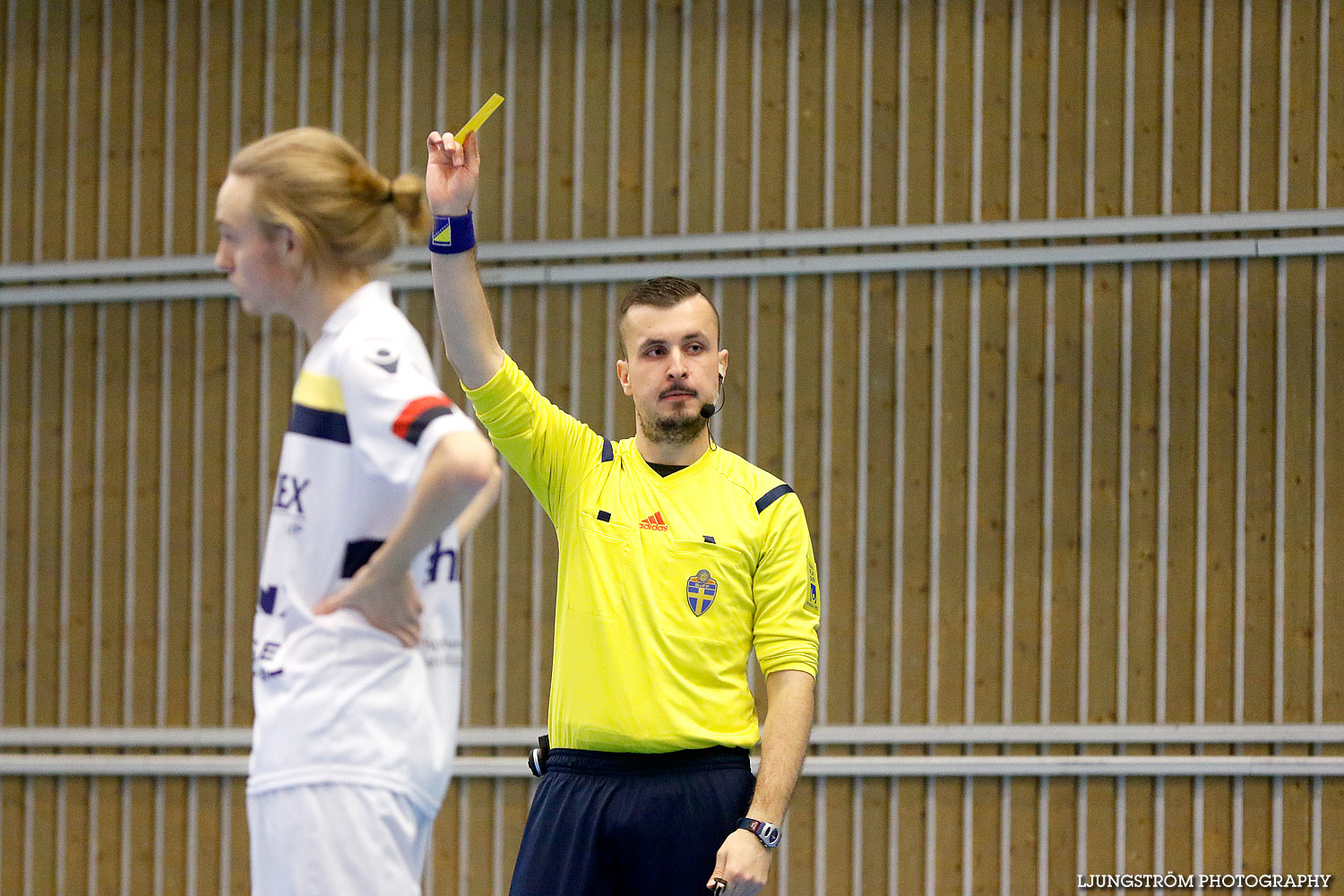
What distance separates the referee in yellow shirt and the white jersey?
788 millimetres

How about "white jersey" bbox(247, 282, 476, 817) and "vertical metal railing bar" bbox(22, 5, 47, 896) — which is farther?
"vertical metal railing bar" bbox(22, 5, 47, 896)

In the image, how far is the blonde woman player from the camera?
206cm

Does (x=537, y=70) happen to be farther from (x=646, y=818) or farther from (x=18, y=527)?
(x=646, y=818)

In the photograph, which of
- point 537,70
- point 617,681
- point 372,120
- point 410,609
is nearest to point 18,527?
point 372,120

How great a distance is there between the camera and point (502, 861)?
24.2 ft

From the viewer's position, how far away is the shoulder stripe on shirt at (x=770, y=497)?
327cm

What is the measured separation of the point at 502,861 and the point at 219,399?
119 inches

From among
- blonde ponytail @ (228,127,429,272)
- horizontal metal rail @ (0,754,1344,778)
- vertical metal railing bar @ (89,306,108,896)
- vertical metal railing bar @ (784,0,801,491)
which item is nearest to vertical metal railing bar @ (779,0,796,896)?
vertical metal railing bar @ (784,0,801,491)

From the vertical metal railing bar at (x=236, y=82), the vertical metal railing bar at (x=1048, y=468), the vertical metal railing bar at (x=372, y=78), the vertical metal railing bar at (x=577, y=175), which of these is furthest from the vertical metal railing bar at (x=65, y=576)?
the vertical metal railing bar at (x=1048, y=468)

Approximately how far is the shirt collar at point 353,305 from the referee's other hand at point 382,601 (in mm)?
408

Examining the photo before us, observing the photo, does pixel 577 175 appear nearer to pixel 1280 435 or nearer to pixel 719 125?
pixel 719 125

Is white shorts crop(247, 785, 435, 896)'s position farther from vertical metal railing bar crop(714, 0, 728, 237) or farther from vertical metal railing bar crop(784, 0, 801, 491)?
vertical metal railing bar crop(714, 0, 728, 237)

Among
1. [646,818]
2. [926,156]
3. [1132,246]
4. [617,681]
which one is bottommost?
[646,818]

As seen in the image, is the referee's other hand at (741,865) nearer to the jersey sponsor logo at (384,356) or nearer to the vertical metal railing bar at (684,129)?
the jersey sponsor logo at (384,356)
